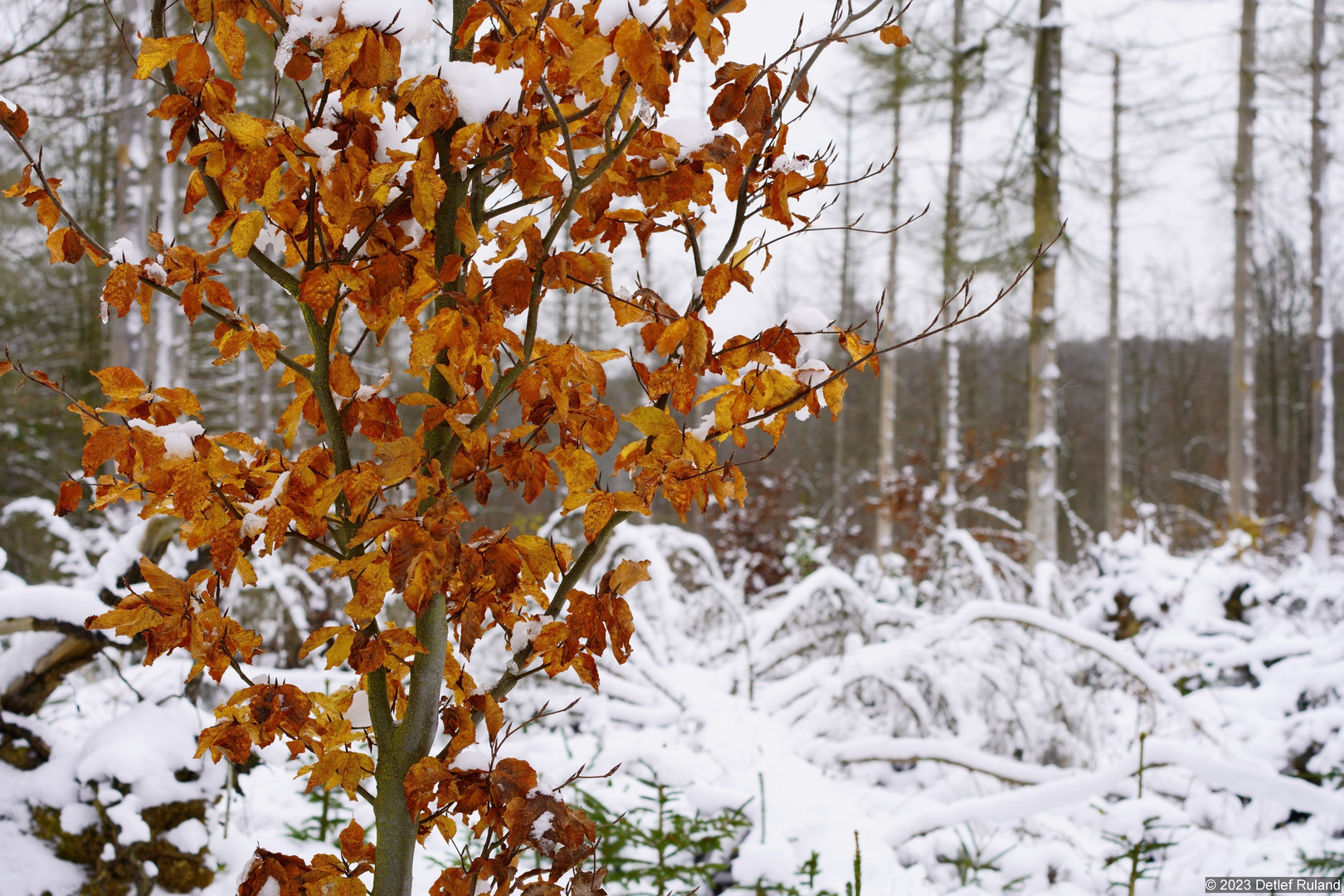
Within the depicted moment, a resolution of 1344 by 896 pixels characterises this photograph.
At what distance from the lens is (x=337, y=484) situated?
94cm

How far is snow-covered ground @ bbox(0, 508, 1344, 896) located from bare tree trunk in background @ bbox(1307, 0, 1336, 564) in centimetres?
540

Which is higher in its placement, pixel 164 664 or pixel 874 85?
pixel 874 85

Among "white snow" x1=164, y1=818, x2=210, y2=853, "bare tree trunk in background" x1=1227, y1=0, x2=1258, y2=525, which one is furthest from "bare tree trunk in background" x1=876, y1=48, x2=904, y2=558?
"white snow" x1=164, y1=818, x2=210, y2=853

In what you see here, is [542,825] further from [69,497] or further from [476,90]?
[476,90]

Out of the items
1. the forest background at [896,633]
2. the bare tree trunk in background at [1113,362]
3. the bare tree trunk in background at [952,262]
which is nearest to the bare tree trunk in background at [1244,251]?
the forest background at [896,633]

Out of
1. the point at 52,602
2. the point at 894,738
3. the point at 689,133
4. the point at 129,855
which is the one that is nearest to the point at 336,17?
the point at 689,133

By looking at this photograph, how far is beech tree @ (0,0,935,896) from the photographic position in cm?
90

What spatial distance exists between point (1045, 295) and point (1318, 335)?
230 inches

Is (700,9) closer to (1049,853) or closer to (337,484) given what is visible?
(337,484)

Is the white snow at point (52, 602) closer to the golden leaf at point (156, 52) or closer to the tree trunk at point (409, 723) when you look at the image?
the tree trunk at point (409, 723)

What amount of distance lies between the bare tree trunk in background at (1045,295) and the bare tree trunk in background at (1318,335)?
5.36 m

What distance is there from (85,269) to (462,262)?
13.7 metres

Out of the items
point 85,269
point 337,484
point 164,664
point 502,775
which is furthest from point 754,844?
point 85,269

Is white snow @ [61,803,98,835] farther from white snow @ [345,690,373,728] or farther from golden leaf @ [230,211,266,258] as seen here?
golden leaf @ [230,211,266,258]
